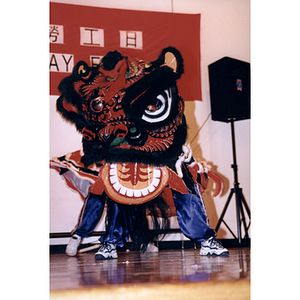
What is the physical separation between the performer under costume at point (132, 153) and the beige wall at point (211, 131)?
46 centimetres

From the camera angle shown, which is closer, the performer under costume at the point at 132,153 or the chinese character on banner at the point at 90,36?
the performer under costume at the point at 132,153

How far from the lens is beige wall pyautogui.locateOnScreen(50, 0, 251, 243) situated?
7.22 ft

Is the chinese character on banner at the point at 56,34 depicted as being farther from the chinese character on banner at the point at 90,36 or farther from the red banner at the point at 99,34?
the chinese character on banner at the point at 90,36

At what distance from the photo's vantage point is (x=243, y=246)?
226cm

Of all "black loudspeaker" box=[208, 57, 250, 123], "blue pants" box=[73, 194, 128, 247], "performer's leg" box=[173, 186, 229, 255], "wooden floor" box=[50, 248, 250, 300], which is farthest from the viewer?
"black loudspeaker" box=[208, 57, 250, 123]

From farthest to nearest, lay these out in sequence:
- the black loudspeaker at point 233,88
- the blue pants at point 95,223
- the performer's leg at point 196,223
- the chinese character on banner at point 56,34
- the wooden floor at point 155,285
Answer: the black loudspeaker at point 233,88 < the chinese character on banner at point 56,34 < the blue pants at point 95,223 < the performer's leg at point 196,223 < the wooden floor at point 155,285

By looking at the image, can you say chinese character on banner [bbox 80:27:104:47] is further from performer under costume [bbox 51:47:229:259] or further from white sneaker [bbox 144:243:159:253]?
white sneaker [bbox 144:243:159:253]

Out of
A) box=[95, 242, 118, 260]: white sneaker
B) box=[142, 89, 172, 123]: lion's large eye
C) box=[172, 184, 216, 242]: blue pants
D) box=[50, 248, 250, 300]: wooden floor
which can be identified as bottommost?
box=[95, 242, 118, 260]: white sneaker

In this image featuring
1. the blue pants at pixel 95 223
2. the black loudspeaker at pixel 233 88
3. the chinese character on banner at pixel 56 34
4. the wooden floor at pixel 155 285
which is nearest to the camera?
the wooden floor at pixel 155 285

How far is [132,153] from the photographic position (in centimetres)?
168

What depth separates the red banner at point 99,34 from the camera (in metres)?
2.03

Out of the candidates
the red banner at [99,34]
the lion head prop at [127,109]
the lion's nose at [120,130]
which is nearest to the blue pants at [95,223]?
the lion head prop at [127,109]

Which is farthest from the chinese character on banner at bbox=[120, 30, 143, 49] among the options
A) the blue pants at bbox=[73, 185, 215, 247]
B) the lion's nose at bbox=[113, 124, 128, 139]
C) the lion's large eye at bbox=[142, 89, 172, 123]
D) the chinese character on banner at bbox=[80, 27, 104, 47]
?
the blue pants at bbox=[73, 185, 215, 247]
